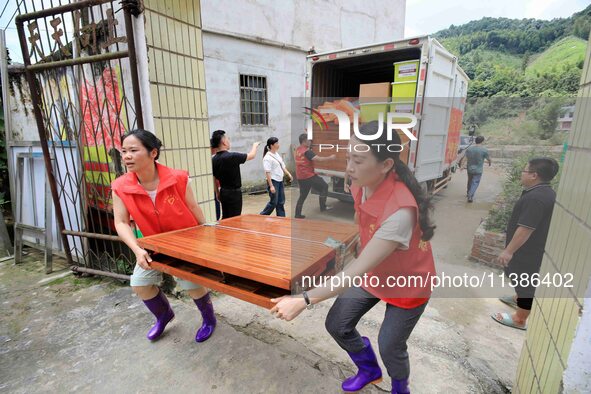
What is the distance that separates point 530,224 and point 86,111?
364cm

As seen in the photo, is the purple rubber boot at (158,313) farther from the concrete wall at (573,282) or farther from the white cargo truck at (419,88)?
the concrete wall at (573,282)

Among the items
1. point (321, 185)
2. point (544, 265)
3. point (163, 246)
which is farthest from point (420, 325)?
point (163, 246)

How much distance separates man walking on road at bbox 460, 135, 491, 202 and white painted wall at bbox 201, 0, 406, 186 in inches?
195

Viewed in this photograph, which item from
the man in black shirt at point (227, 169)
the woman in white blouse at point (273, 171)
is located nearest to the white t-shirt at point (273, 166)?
the woman in white blouse at point (273, 171)

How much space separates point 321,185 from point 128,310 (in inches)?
85.9

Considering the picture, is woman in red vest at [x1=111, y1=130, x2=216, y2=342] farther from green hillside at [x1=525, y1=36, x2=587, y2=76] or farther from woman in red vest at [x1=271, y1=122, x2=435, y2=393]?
green hillside at [x1=525, y1=36, x2=587, y2=76]

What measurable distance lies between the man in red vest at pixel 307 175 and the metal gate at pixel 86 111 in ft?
5.33

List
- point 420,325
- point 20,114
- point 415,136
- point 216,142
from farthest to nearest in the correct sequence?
point 20,114, point 216,142, point 420,325, point 415,136

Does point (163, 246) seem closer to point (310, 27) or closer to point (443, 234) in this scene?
point (443, 234)

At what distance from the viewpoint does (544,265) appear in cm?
122

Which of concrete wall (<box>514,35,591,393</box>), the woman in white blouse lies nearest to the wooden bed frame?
concrete wall (<box>514,35,591,393</box>)

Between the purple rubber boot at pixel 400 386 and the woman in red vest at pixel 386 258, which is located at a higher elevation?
the woman in red vest at pixel 386 258

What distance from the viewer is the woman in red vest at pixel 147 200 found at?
71.6 inches

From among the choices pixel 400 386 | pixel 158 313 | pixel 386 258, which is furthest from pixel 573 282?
pixel 158 313
